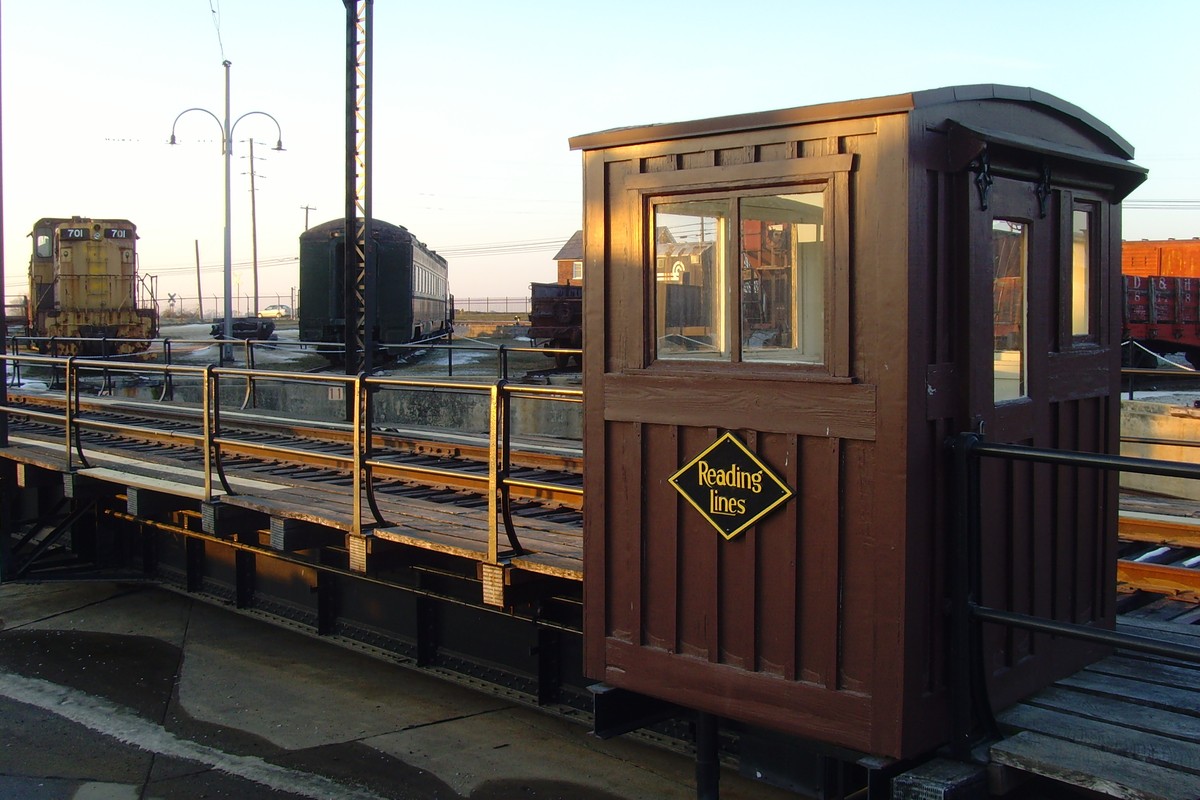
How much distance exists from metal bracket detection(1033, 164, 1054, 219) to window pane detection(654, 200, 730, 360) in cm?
129

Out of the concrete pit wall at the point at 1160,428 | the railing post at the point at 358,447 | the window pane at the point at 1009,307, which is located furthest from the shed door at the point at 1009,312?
the concrete pit wall at the point at 1160,428

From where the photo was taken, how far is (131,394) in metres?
24.6

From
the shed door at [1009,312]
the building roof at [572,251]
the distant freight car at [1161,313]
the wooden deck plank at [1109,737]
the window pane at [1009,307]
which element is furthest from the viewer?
the building roof at [572,251]

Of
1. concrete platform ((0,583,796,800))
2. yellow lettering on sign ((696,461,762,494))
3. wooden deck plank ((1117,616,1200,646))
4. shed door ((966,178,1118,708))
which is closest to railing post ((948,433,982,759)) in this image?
shed door ((966,178,1118,708))

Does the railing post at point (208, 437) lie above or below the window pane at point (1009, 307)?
below

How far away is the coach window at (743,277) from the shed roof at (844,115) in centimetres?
27

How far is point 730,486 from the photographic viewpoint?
4320mm

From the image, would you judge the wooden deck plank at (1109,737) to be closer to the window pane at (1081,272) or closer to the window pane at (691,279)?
the window pane at (1081,272)

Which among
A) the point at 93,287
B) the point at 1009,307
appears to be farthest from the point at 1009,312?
the point at 93,287

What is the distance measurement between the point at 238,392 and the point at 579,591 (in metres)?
17.6

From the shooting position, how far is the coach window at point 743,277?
13.7 feet

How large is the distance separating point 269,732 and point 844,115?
6.08 meters

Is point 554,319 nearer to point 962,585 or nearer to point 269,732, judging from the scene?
point 269,732

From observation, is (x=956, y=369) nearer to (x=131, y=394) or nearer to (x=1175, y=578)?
(x=1175, y=578)
